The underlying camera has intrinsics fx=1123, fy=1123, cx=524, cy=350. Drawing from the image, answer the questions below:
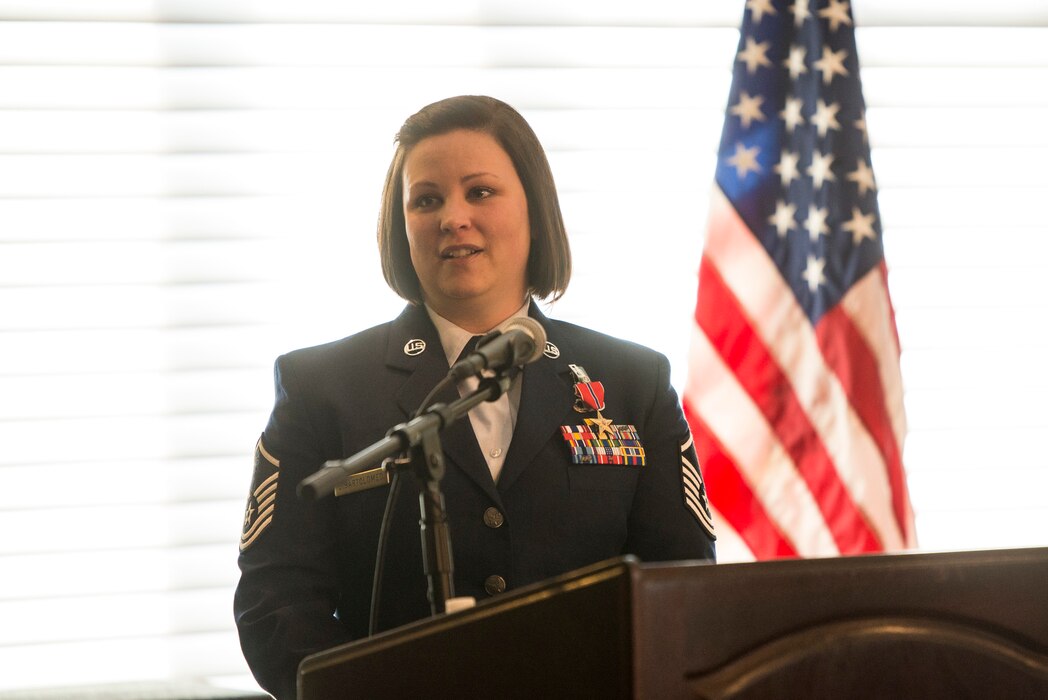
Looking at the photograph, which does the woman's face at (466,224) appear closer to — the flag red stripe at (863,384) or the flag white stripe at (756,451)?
the flag white stripe at (756,451)

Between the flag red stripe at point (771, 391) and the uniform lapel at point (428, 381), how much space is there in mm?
1124

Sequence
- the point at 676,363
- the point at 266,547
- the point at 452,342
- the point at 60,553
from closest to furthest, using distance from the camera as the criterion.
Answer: the point at 266,547 → the point at 452,342 → the point at 60,553 → the point at 676,363

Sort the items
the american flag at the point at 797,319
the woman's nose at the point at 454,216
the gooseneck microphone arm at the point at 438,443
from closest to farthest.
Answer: the gooseneck microphone arm at the point at 438,443 < the woman's nose at the point at 454,216 < the american flag at the point at 797,319

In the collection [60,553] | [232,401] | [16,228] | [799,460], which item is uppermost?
[16,228]

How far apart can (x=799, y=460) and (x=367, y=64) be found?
151 cm

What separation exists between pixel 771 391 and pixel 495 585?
1412mm

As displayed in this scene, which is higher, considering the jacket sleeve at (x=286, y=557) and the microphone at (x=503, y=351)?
the microphone at (x=503, y=351)

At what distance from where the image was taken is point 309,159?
288 cm

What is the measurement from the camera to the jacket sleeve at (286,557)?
1604 millimetres

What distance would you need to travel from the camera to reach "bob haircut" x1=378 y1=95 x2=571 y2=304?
194 centimetres

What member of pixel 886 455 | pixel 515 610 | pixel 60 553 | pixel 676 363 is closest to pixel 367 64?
pixel 676 363

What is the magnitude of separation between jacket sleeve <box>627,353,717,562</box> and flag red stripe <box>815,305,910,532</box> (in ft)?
3.58

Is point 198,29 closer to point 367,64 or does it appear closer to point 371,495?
point 367,64

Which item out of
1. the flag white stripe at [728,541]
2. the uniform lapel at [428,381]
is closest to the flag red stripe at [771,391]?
the flag white stripe at [728,541]
